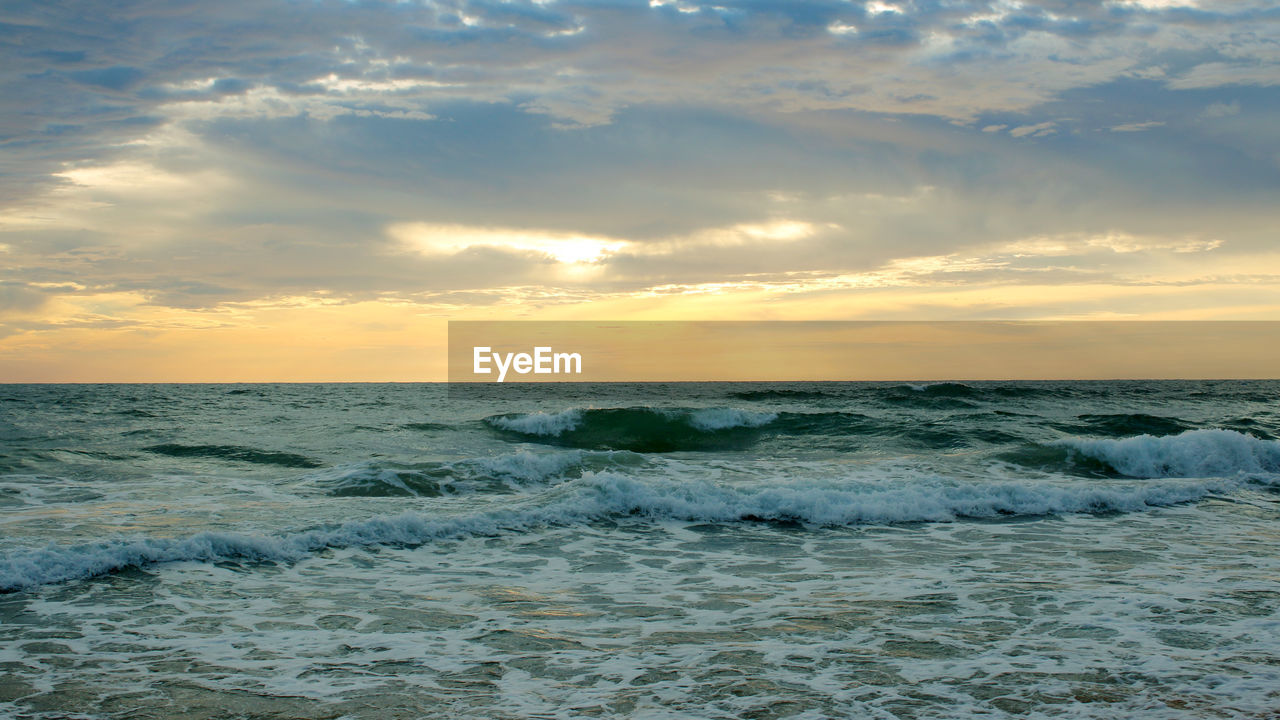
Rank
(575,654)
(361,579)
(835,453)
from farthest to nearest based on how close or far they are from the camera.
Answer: (835,453), (361,579), (575,654)

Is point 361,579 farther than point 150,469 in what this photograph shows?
No

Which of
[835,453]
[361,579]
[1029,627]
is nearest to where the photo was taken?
[1029,627]

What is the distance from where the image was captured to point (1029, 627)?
6.34 metres

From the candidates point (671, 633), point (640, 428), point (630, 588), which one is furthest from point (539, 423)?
point (671, 633)

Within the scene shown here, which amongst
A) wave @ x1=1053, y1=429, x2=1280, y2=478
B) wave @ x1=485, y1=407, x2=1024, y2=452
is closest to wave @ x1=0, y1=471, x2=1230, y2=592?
wave @ x1=1053, y1=429, x2=1280, y2=478

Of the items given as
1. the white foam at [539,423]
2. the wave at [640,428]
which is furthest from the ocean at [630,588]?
the white foam at [539,423]

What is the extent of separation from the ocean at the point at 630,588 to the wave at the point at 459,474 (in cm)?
8

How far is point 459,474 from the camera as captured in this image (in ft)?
47.7

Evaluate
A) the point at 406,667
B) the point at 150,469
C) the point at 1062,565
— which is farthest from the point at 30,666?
the point at 150,469

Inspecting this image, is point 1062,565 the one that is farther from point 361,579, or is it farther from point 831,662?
point 361,579

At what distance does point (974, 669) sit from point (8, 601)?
26.1 ft

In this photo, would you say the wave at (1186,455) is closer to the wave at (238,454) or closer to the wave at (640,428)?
the wave at (640,428)

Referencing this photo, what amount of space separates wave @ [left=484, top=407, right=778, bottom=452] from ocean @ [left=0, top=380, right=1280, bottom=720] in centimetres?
714

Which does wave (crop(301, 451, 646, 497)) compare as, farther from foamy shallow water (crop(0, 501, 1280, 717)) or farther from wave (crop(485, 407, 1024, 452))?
wave (crop(485, 407, 1024, 452))
